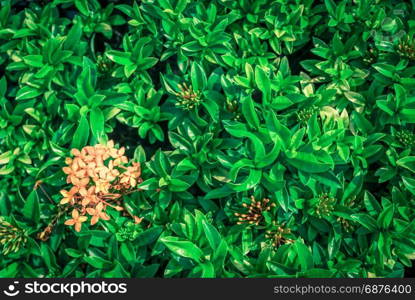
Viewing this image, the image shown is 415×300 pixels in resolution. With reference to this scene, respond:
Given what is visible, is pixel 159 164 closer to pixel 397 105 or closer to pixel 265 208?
pixel 265 208

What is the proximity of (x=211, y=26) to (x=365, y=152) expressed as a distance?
1139 millimetres

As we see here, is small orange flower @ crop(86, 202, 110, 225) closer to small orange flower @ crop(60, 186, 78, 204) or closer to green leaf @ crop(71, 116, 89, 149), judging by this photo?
small orange flower @ crop(60, 186, 78, 204)

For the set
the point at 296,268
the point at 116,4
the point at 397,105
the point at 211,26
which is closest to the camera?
the point at 296,268

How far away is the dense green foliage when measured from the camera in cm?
259

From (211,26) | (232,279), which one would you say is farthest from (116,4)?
(232,279)

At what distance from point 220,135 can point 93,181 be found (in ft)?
2.47

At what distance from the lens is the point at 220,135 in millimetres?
2824

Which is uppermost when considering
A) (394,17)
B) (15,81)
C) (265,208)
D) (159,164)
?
(394,17)

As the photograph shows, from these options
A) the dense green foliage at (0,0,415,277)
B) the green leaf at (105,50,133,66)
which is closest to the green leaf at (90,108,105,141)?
the dense green foliage at (0,0,415,277)

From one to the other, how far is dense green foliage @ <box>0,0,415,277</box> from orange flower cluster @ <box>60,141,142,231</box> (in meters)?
0.11

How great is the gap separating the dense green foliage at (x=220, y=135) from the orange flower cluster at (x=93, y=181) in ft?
0.38

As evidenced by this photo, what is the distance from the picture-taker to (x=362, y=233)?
2656mm

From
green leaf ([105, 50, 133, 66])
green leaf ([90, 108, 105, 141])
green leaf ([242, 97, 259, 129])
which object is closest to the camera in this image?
green leaf ([242, 97, 259, 129])

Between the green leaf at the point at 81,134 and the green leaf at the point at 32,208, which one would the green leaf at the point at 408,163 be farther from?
the green leaf at the point at 32,208
